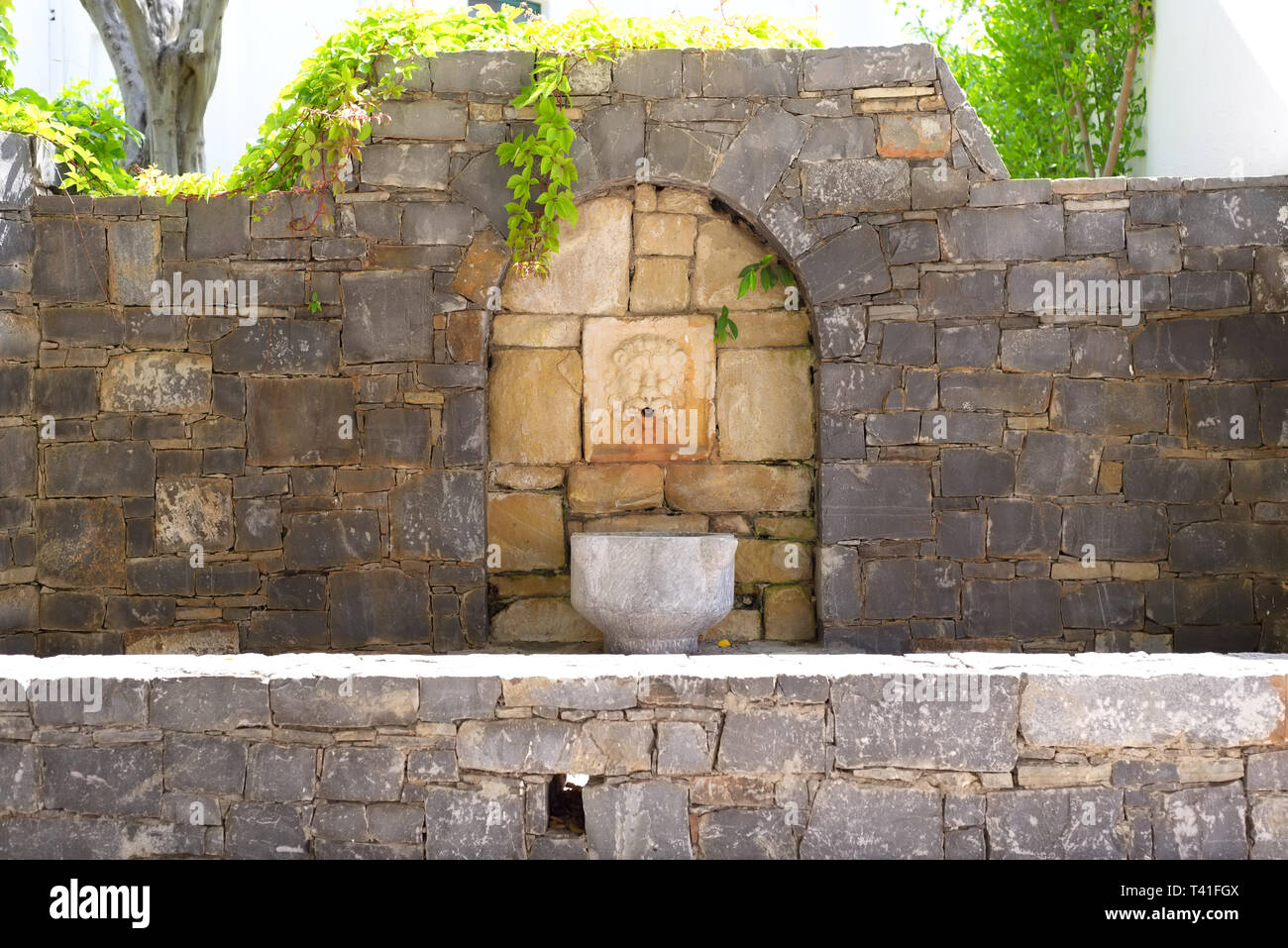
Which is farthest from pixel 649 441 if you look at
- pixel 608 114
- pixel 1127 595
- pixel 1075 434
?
pixel 1127 595

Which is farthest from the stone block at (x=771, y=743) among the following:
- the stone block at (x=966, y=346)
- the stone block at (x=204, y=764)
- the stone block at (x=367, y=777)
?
the stone block at (x=966, y=346)

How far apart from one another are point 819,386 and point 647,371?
2.78 feet

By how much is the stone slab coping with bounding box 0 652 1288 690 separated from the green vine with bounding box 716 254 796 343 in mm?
2297

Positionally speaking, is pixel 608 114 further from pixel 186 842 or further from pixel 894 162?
pixel 186 842

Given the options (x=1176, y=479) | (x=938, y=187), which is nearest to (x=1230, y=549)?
(x=1176, y=479)

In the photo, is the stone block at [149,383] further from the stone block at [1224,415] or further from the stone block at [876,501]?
the stone block at [1224,415]

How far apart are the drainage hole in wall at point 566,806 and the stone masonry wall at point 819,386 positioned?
1.72 m

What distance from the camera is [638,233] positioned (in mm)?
5508

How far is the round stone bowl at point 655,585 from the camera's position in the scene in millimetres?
4715

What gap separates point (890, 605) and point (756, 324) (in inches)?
59.1

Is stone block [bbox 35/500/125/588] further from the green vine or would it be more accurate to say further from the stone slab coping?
the green vine

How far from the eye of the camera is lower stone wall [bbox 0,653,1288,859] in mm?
3283

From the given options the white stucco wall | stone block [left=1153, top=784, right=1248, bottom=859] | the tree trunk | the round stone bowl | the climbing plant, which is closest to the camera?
stone block [left=1153, top=784, right=1248, bottom=859]

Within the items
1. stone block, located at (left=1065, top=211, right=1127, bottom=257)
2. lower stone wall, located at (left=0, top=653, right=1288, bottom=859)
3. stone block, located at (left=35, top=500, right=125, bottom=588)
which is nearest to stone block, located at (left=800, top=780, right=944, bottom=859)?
lower stone wall, located at (left=0, top=653, right=1288, bottom=859)
